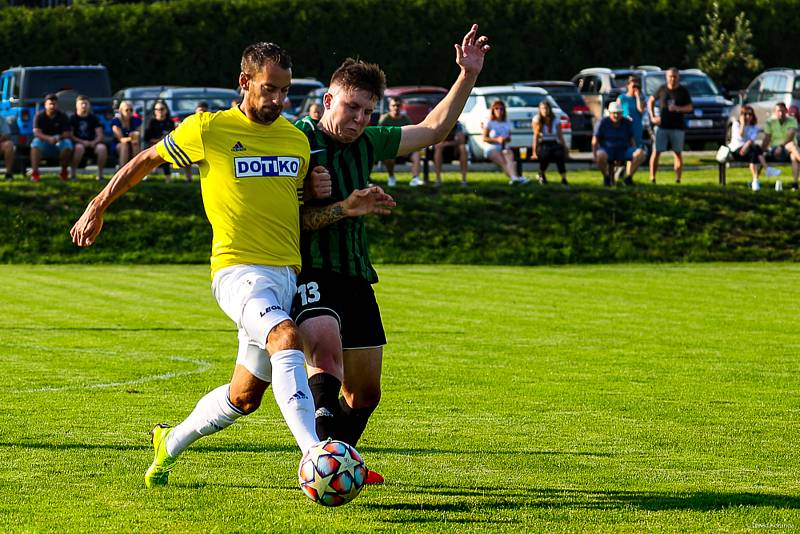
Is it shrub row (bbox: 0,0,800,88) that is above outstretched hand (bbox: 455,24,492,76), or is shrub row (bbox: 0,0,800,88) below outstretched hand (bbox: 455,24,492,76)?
below

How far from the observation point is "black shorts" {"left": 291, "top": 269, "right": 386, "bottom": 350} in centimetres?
693

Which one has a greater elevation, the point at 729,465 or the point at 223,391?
the point at 223,391

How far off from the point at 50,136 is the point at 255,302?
69.6ft

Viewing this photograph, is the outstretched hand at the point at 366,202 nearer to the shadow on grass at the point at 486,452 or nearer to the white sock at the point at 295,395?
the white sock at the point at 295,395

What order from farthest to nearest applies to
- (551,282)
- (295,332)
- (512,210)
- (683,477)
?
(512,210) < (551,282) < (683,477) < (295,332)

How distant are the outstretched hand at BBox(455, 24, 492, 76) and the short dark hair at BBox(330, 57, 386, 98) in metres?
0.65

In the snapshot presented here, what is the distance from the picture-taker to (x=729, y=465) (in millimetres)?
7828

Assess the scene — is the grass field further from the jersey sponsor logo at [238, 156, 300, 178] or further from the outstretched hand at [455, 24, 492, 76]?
the outstretched hand at [455, 24, 492, 76]

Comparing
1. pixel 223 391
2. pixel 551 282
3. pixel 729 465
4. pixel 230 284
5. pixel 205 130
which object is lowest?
pixel 551 282

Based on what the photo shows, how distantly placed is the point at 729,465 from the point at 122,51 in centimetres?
3965

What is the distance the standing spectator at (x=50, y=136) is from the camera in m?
26.7

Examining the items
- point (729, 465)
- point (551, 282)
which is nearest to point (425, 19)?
point (551, 282)

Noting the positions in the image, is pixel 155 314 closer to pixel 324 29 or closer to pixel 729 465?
pixel 729 465

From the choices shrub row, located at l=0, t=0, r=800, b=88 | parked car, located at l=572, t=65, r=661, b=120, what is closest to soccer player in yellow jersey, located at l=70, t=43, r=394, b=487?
parked car, located at l=572, t=65, r=661, b=120
